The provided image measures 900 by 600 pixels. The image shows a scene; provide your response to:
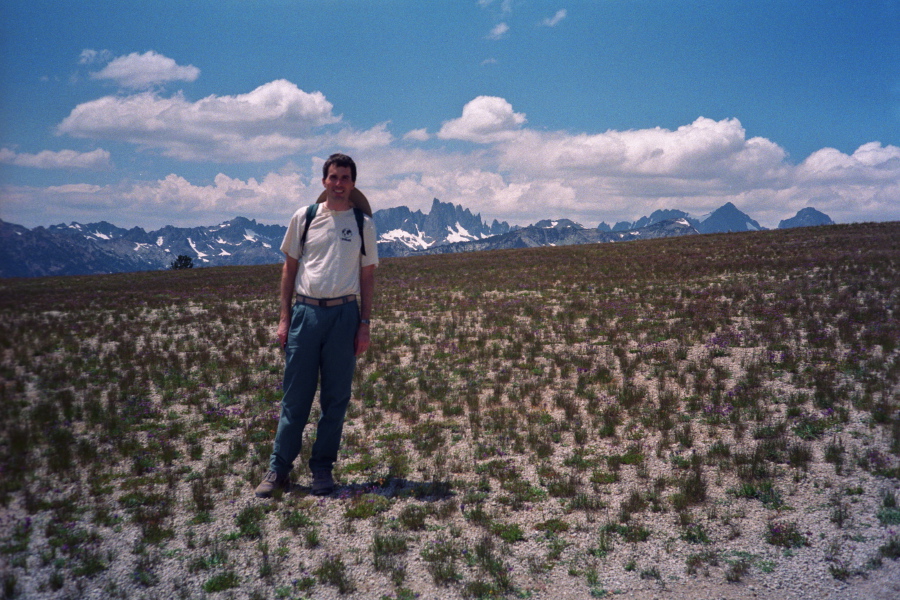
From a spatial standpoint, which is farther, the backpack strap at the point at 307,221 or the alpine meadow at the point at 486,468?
the backpack strap at the point at 307,221

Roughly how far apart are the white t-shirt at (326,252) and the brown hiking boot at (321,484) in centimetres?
261

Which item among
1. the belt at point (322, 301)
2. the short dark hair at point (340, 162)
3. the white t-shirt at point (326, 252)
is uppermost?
the short dark hair at point (340, 162)

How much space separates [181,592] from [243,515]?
1.38 meters

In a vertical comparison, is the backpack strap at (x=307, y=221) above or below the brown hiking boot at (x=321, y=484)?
above

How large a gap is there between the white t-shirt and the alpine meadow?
2962mm

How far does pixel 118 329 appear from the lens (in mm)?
21516

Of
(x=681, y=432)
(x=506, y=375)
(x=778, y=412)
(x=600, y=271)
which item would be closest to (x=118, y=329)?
(x=506, y=375)

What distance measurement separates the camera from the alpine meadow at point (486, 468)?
16.8 ft

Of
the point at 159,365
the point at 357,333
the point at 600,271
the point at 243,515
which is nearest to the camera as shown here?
the point at 243,515

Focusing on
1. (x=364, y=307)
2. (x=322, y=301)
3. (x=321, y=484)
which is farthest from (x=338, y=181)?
(x=321, y=484)

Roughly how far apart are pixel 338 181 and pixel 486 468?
491cm

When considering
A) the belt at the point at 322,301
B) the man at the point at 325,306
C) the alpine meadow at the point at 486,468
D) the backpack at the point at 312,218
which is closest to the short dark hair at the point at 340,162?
the man at the point at 325,306

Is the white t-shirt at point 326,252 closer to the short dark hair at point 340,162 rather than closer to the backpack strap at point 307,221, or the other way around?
the backpack strap at point 307,221

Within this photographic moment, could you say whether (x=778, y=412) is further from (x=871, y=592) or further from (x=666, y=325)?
(x=666, y=325)
